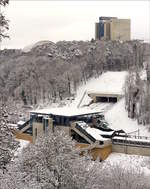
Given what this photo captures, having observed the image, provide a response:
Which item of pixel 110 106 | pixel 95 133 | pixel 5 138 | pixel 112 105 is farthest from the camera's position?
pixel 112 105

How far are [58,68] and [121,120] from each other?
15.9 meters

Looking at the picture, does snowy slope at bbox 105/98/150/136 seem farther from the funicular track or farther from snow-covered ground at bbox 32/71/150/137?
the funicular track

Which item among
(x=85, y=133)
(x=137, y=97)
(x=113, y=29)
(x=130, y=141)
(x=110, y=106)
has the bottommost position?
(x=130, y=141)

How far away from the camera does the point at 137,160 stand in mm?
26000

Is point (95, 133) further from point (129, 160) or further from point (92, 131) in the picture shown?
point (129, 160)

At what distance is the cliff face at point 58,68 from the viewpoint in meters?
46.8

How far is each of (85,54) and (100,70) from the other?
3908mm

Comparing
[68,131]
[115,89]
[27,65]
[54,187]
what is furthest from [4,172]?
[27,65]

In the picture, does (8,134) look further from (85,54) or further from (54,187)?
(85,54)

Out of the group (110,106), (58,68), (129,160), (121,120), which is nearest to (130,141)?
(129,160)

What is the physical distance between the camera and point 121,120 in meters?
36.8

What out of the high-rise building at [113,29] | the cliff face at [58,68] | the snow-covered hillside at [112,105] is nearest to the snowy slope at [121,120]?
the snow-covered hillside at [112,105]

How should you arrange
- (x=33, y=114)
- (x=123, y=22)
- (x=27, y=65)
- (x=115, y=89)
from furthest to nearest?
(x=123, y=22), (x=27, y=65), (x=115, y=89), (x=33, y=114)

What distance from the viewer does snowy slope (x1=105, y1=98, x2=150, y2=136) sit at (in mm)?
34247
